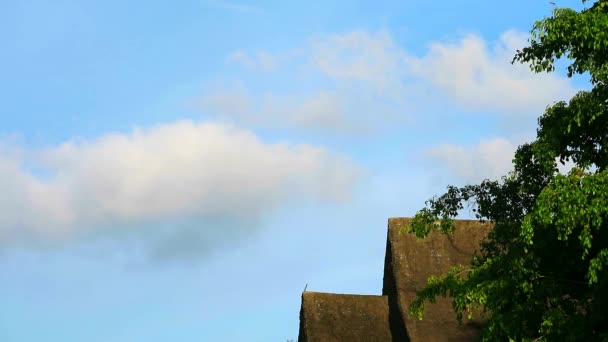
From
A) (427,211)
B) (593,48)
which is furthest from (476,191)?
(593,48)

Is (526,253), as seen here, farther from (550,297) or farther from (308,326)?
(308,326)

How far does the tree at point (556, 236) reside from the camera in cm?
1902

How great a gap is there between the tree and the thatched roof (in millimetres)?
16636

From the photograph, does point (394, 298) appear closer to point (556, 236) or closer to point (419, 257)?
point (419, 257)

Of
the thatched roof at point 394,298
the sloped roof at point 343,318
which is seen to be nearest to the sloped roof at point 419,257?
the thatched roof at point 394,298

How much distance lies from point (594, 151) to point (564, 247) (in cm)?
187

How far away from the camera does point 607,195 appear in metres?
18.0

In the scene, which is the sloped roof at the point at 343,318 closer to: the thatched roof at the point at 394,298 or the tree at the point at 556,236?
the thatched roof at the point at 394,298

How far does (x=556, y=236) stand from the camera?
20812 millimetres

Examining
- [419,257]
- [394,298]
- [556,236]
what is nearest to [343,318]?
[394,298]

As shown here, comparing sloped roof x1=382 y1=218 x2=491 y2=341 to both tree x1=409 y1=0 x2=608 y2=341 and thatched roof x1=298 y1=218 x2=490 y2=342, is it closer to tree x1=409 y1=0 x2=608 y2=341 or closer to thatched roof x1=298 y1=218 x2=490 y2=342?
thatched roof x1=298 y1=218 x2=490 y2=342

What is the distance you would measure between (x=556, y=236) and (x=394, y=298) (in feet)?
64.5

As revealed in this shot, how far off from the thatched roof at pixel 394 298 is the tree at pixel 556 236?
1664cm

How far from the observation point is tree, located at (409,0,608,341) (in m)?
19.0
